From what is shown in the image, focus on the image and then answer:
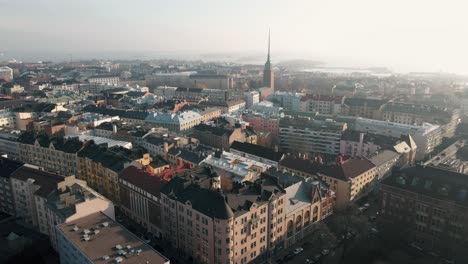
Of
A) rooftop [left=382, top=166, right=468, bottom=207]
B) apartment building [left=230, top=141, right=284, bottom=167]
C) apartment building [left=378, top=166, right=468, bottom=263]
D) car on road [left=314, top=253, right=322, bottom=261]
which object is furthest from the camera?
apartment building [left=230, top=141, right=284, bottom=167]

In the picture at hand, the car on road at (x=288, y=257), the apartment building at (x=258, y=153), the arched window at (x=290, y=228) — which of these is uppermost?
the apartment building at (x=258, y=153)

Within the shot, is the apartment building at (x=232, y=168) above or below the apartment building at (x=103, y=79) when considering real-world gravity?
below

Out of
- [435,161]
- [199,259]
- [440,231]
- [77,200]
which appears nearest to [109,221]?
[77,200]

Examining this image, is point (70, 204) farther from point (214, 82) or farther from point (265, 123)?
point (214, 82)

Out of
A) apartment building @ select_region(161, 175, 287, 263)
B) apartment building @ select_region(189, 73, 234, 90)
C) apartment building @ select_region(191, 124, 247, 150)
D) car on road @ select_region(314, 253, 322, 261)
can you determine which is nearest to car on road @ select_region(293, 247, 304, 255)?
apartment building @ select_region(161, 175, 287, 263)

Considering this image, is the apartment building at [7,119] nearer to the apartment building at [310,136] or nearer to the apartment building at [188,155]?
the apartment building at [188,155]

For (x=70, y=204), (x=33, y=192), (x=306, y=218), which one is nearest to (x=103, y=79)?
(x=33, y=192)

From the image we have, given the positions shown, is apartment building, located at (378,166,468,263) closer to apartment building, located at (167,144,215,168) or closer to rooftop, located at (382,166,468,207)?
rooftop, located at (382,166,468,207)

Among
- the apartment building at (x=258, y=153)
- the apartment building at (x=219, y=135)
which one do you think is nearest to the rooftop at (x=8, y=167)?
the apartment building at (x=258, y=153)
